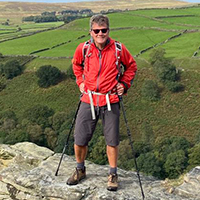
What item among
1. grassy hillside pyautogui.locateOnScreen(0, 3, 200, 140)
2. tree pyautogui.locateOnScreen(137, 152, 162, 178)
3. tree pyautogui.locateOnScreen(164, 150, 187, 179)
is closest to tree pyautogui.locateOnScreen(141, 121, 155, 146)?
grassy hillside pyautogui.locateOnScreen(0, 3, 200, 140)

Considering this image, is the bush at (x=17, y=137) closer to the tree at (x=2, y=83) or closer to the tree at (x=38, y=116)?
the tree at (x=38, y=116)

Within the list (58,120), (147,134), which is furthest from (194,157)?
(58,120)

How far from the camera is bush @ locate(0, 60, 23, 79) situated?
80375mm

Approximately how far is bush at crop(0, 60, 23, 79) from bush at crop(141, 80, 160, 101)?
124ft

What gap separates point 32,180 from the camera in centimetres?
876

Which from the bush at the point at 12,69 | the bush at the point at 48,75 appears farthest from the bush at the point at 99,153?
the bush at the point at 12,69

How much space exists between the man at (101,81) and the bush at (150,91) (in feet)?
199

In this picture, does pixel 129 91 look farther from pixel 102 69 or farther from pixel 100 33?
pixel 100 33

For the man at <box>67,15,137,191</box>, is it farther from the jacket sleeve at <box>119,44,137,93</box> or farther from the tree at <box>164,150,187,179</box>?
the tree at <box>164,150,187,179</box>

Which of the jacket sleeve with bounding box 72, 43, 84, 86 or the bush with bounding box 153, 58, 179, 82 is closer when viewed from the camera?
the jacket sleeve with bounding box 72, 43, 84, 86

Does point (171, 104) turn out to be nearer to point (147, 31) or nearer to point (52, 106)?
point (52, 106)

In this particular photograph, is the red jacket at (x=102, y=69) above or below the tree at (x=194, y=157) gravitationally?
above

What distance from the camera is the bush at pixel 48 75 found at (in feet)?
246

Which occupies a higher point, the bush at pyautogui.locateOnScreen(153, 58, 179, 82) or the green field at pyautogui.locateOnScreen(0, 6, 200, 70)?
the green field at pyautogui.locateOnScreen(0, 6, 200, 70)
